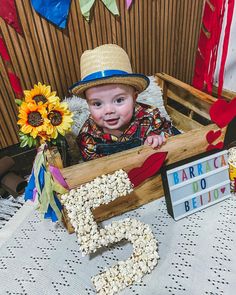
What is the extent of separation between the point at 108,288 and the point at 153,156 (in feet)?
1.17

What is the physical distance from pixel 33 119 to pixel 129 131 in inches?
14.1

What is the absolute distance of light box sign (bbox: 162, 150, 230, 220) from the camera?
763mm

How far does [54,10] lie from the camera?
0.90 m

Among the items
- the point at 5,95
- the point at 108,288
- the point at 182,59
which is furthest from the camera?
the point at 182,59

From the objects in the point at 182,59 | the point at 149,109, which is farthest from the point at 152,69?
the point at 149,109

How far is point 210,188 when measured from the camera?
81 centimetres

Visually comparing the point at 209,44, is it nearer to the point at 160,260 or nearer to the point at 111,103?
the point at 111,103

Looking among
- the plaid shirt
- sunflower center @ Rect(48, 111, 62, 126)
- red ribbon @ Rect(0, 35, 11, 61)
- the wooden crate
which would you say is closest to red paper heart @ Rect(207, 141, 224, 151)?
the wooden crate

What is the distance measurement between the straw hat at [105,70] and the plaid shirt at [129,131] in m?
0.19

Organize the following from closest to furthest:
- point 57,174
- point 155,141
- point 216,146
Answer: point 57,174 < point 155,141 < point 216,146

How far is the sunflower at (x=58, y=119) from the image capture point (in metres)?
0.73

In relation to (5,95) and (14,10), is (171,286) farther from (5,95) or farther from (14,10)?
(14,10)

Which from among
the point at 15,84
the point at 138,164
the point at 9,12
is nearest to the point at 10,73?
the point at 15,84

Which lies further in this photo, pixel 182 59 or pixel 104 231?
pixel 182 59
